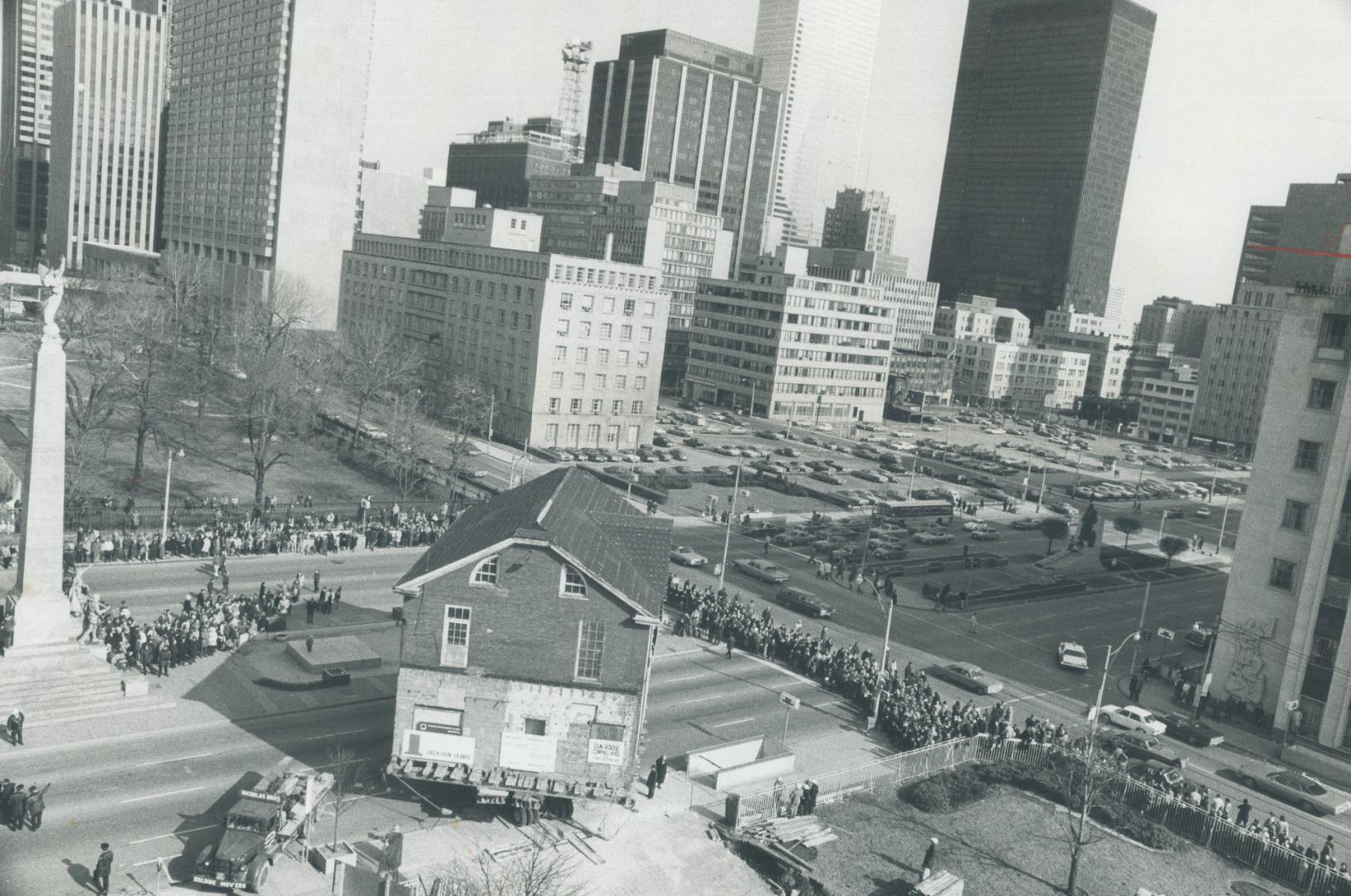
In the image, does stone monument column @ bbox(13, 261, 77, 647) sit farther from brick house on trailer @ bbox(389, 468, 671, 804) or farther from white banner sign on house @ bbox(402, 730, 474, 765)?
white banner sign on house @ bbox(402, 730, 474, 765)

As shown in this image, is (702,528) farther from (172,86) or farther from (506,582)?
(172,86)

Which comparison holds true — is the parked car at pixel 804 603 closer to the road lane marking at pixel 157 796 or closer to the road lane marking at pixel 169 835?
the road lane marking at pixel 157 796

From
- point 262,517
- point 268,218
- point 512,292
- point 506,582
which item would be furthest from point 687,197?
point 506,582

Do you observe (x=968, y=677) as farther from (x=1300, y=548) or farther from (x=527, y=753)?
(x=527, y=753)

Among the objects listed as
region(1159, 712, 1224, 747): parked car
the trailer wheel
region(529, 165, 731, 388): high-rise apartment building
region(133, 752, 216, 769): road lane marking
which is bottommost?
region(1159, 712, 1224, 747): parked car

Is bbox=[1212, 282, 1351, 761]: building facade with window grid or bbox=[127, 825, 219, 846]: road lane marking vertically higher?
bbox=[1212, 282, 1351, 761]: building facade with window grid

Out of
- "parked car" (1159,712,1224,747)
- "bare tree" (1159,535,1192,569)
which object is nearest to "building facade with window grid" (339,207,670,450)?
"bare tree" (1159,535,1192,569)

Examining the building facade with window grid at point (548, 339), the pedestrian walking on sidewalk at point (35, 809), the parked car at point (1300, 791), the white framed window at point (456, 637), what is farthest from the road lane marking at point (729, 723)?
the building facade with window grid at point (548, 339)
